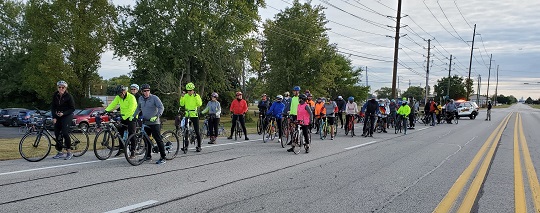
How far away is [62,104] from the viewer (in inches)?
361

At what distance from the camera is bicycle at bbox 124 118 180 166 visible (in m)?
8.73

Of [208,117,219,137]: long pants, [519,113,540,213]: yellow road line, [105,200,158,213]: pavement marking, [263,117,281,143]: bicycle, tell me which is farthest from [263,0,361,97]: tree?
[105,200,158,213]: pavement marking

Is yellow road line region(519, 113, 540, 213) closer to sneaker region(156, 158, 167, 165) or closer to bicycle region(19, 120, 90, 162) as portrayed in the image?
sneaker region(156, 158, 167, 165)

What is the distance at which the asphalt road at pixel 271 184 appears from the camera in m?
5.57

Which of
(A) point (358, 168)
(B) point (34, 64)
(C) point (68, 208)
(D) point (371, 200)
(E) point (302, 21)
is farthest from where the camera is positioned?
(B) point (34, 64)

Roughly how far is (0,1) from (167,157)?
178 ft

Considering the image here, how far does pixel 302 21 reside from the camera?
35750 millimetres

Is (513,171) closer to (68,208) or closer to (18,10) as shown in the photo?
(68,208)

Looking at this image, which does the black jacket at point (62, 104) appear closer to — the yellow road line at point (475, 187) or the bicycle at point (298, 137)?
the bicycle at point (298, 137)

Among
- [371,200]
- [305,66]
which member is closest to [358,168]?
[371,200]

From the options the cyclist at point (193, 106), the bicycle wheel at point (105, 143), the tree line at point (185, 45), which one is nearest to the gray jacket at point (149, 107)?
the bicycle wheel at point (105, 143)

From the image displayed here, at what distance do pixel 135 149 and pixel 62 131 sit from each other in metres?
1.87

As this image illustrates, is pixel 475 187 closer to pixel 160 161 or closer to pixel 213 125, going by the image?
pixel 160 161

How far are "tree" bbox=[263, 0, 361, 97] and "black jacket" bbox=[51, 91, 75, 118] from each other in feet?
88.1
